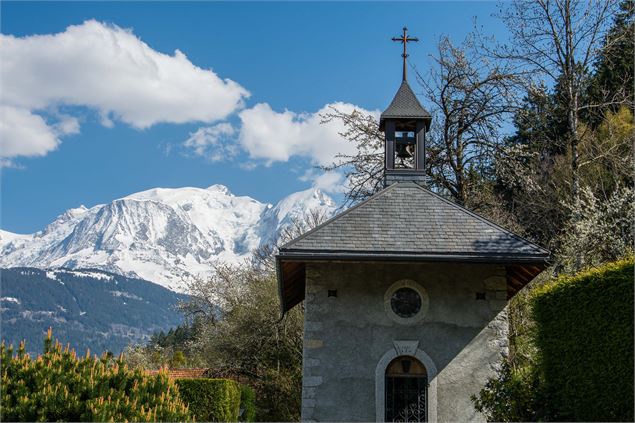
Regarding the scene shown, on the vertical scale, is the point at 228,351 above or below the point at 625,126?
below

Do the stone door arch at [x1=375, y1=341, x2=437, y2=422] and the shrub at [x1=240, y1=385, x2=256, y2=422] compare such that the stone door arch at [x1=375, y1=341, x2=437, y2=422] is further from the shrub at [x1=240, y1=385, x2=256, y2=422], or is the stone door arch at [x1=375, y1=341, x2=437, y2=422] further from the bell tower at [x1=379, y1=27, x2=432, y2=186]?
the shrub at [x1=240, y1=385, x2=256, y2=422]

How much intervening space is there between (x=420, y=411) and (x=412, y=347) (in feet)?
3.91

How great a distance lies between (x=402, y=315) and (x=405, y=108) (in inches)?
216

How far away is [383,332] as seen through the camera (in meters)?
13.5

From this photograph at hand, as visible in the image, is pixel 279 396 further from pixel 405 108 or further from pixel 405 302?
pixel 405 302

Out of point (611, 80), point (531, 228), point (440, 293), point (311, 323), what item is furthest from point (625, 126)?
point (311, 323)

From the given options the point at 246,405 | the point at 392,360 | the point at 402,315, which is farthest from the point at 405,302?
the point at 246,405

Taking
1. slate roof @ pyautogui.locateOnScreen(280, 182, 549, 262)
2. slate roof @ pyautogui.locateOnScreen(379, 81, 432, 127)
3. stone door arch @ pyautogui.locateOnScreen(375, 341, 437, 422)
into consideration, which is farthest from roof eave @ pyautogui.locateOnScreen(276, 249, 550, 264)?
slate roof @ pyautogui.locateOnScreen(379, 81, 432, 127)

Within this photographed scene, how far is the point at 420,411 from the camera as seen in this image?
1344 cm

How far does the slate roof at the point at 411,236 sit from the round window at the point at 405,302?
3.13 feet

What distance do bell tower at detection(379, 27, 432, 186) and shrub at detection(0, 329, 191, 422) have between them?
902 cm

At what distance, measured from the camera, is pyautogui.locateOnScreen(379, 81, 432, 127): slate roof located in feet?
54.9

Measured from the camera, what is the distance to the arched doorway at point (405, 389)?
13453mm

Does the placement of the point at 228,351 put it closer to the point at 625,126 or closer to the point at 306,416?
the point at 306,416
